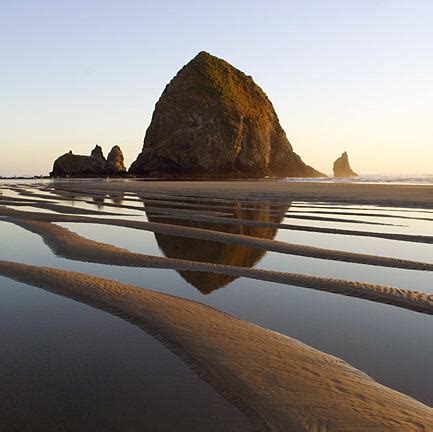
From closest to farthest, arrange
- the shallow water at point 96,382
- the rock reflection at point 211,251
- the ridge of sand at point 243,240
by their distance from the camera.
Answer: the shallow water at point 96,382
the rock reflection at point 211,251
the ridge of sand at point 243,240

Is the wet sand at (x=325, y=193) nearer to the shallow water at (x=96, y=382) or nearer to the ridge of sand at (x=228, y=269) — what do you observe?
the ridge of sand at (x=228, y=269)

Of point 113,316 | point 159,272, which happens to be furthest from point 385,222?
point 113,316

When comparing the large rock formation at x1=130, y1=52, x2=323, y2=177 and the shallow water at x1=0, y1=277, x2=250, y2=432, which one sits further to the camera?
the large rock formation at x1=130, y1=52, x2=323, y2=177

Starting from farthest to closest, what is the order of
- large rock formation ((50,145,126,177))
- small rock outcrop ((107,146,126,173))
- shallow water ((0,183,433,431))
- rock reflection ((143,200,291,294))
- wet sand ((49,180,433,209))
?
small rock outcrop ((107,146,126,173)) → large rock formation ((50,145,126,177)) → wet sand ((49,180,433,209)) → rock reflection ((143,200,291,294)) → shallow water ((0,183,433,431))

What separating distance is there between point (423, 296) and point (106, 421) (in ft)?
19.6

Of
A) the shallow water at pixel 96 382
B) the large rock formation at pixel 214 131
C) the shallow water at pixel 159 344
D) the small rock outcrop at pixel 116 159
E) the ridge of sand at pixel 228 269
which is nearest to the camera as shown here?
the shallow water at pixel 96 382

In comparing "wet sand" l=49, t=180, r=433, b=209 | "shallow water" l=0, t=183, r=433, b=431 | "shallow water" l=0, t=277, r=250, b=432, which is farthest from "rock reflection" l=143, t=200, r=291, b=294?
"wet sand" l=49, t=180, r=433, b=209

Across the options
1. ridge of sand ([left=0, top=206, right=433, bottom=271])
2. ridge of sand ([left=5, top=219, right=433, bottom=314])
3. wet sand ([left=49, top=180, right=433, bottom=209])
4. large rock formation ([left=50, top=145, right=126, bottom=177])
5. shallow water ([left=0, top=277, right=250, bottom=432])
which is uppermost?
large rock formation ([left=50, top=145, right=126, bottom=177])

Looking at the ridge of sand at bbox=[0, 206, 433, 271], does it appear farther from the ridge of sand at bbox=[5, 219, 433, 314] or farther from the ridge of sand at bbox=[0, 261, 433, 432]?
the ridge of sand at bbox=[0, 261, 433, 432]

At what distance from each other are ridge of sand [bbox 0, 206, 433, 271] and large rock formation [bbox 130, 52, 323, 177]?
104 meters

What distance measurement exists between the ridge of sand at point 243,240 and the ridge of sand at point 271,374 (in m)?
5.39

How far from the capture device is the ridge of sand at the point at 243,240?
33.4 feet

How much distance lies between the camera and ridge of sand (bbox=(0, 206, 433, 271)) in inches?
401

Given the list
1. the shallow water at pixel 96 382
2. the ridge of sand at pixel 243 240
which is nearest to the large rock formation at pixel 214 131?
the ridge of sand at pixel 243 240
